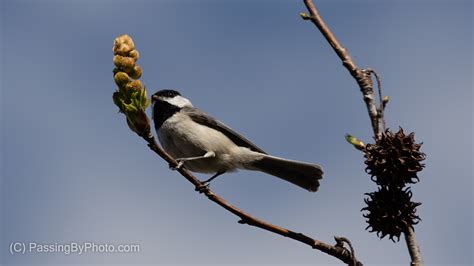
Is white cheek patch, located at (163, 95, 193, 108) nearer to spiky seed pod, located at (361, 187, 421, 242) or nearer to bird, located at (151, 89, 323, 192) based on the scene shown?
bird, located at (151, 89, 323, 192)

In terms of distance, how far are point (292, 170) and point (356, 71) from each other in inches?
146

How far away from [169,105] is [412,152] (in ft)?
12.3

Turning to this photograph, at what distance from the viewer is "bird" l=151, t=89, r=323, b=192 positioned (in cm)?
536

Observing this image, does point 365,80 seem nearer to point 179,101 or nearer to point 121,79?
point 121,79

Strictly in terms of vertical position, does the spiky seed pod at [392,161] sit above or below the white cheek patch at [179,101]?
below

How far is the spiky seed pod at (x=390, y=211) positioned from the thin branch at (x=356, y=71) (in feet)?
0.87

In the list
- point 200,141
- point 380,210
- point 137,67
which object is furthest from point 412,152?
point 200,141

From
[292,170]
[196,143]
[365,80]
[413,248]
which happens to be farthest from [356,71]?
[292,170]

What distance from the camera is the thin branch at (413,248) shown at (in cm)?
182

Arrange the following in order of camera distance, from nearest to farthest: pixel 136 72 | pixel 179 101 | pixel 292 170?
pixel 136 72
pixel 292 170
pixel 179 101

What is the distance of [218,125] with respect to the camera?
577 centimetres

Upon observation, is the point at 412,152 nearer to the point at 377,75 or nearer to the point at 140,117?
the point at 377,75

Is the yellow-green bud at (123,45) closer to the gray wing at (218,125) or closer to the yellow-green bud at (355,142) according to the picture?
the yellow-green bud at (355,142)

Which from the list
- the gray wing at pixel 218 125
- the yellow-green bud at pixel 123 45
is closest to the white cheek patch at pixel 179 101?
the gray wing at pixel 218 125
